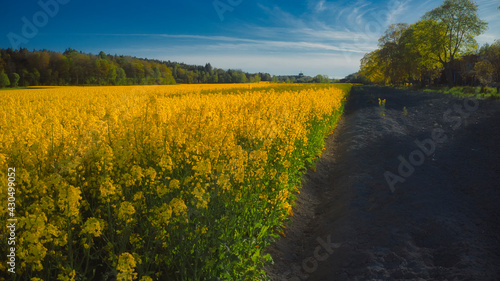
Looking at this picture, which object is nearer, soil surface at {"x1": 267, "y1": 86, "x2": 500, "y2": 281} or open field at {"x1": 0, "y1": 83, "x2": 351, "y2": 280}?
open field at {"x1": 0, "y1": 83, "x2": 351, "y2": 280}

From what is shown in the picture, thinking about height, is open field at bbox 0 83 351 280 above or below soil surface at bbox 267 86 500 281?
above

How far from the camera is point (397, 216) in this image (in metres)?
5.61

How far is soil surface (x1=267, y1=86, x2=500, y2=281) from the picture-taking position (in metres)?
4.30

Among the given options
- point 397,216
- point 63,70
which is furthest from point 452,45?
point 63,70

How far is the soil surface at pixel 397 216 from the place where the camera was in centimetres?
430

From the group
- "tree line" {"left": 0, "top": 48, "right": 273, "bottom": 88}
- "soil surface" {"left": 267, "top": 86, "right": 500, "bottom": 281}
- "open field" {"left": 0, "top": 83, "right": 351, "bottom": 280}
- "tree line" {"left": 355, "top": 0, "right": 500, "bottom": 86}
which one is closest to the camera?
"open field" {"left": 0, "top": 83, "right": 351, "bottom": 280}

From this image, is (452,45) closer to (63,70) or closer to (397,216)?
(397,216)

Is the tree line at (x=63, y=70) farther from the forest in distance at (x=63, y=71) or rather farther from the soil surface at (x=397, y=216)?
the soil surface at (x=397, y=216)

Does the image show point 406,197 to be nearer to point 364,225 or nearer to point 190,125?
point 364,225

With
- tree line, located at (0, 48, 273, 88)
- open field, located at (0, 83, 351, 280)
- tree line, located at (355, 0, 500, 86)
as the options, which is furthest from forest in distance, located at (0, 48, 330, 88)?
open field, located at (0, 83, 351, 280)

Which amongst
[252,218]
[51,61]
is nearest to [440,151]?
[252,218]

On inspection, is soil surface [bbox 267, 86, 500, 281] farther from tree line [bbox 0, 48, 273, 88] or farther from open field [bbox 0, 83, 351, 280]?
tree line [bbox 0, 48, 273, 88]

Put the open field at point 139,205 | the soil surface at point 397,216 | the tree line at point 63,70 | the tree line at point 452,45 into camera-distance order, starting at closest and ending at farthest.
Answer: the open field at point 139,205
the soil surface at point 397,216
the tree line at point 452,45
the tree line at point 63,70

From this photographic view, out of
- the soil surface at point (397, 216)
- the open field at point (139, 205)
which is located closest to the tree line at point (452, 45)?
the soil surface at point (397, 216)
